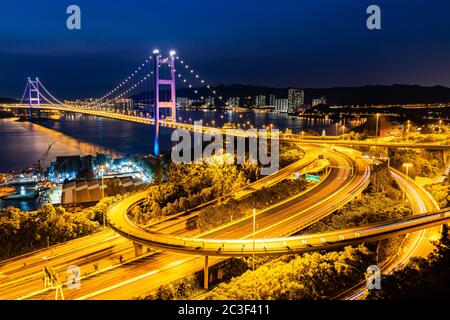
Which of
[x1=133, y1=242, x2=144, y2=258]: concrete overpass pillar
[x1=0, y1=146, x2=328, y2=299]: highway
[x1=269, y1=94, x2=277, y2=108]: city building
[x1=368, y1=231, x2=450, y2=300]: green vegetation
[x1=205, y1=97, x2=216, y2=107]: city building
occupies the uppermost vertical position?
[x1=269, y1=94, x2=277, y2=108]: city building

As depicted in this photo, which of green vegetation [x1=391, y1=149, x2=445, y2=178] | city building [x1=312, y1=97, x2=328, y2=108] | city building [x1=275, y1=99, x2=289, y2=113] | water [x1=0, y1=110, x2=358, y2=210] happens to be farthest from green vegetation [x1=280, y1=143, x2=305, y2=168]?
city building [x1=312, y1=97, x2=328, y2=108]

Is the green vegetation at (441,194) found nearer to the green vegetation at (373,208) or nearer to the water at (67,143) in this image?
the green vegetation at (373,208)

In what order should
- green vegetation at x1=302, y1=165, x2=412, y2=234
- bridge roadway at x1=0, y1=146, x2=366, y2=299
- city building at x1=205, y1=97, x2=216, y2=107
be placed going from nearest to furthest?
bridge roadway at x1=0, y1=146, x2=366, y2=299 → green vegetation at x1=302, y1=165, x2=412, y2=234 → city building at x1=205, y1=97, x2=216, y2=107

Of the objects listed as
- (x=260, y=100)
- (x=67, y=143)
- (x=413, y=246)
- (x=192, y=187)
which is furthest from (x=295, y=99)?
(x=413, y=246)

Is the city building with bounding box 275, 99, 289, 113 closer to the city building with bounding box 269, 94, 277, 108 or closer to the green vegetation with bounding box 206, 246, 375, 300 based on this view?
the city building with bounding box 269, 94, 277, 108

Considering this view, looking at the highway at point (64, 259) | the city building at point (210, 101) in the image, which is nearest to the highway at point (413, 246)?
the highway at point (64, 259)
